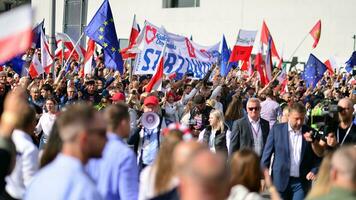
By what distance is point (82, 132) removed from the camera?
3.54m

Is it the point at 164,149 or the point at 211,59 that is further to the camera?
the point at 211,59

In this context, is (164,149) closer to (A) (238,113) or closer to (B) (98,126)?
(B) (98,126)

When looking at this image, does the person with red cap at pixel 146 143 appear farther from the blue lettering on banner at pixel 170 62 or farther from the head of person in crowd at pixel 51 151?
the blue lettering on banner at pixel 170 62

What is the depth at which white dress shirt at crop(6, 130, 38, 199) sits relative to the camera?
16.7 feet

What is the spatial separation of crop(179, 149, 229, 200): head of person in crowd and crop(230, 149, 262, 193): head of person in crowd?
1420 mm

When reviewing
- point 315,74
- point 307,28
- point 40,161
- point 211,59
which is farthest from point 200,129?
point 307,28

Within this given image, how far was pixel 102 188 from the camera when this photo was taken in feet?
16.7

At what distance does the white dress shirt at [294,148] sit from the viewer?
7312mm

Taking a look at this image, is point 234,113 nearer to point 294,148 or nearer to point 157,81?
point 157,81

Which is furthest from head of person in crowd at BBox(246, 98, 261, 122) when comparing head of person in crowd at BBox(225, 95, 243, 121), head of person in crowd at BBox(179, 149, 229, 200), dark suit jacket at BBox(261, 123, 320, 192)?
head of person in crowd at BBox(179, 149, 229, 200)

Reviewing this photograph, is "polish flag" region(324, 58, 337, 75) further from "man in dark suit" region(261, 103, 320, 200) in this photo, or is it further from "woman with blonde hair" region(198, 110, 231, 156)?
"man in dark suit" region(261, 103, 320, 200)

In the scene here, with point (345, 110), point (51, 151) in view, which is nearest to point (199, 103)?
point (345, 110)

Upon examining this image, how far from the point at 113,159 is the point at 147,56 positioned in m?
8.83

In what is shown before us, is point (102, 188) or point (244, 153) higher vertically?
point (244, 153)
